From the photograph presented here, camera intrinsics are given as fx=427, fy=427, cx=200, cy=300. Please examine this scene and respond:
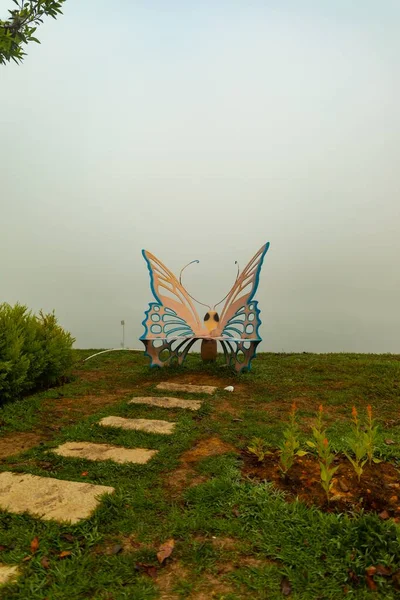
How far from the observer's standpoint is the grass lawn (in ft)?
6.03

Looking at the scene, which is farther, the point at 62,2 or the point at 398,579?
the point at 62,2

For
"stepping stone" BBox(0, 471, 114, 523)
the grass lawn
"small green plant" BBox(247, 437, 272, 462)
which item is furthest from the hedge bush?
"small green plant" BBox(247, 437, 272, 462)

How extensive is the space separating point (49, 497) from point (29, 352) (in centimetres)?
326

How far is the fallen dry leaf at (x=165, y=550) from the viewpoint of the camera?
1980 mm

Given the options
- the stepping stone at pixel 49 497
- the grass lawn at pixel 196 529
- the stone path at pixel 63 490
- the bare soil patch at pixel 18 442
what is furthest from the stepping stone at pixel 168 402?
the stepping stone at pixel 49 497

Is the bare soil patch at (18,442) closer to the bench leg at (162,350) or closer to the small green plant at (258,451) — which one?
the small green plant at (258,451)

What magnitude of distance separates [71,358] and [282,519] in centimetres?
485

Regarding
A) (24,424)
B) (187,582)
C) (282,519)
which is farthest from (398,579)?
(24,424)

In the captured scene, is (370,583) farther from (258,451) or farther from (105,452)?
(105,452)

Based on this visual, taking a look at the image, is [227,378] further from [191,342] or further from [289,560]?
[289,560]

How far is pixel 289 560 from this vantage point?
1977 millimetres

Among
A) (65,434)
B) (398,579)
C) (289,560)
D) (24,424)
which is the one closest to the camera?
(398,579)

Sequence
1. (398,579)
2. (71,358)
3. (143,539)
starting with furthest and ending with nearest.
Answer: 1. (71,358)
2. (143,539)
3. (398,579)

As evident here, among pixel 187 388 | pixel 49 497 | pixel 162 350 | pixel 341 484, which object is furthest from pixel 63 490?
pixel 162 350
